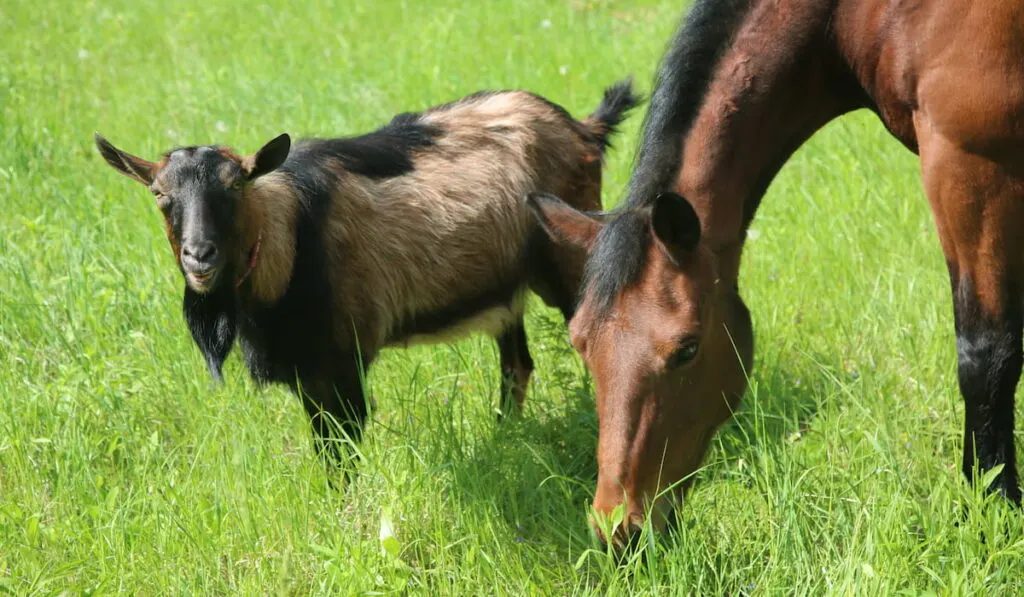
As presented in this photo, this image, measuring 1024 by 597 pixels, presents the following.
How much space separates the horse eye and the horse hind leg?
0.93 metres

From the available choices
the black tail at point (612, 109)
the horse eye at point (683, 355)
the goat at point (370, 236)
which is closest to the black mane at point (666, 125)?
the horse eye at point (683, 355)

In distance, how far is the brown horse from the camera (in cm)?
335

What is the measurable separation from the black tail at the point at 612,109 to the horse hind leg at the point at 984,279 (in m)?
2.33

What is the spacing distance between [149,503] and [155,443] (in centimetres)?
39

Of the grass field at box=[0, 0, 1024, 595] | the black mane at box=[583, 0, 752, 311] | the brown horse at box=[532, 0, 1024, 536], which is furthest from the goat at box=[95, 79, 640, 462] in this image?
the brown horse at box=[532, 0, 1024, 536]

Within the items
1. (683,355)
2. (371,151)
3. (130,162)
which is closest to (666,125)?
(683,355)

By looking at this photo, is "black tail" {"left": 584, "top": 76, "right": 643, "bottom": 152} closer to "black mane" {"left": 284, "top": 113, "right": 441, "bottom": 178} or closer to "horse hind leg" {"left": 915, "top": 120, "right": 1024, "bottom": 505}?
A: "black mane" {"left": 284, "top": 113, "right": 441, "bottom": 178}

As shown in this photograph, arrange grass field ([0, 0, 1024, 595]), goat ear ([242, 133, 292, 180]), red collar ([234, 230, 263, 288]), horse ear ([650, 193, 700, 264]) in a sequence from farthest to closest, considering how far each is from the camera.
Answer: red collar ([234, 230, 263, 288]) → goat ear ([242, 133, 292, 180]) → grass field ([0, 0, 1024, 595]) → horse ear ([650, 193, 700, 264])

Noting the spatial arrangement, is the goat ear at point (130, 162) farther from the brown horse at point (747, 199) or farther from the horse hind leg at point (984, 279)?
the horse hind leg at point (984, 279)

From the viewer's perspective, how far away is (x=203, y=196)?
13.1ft

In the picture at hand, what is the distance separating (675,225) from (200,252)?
172 cm

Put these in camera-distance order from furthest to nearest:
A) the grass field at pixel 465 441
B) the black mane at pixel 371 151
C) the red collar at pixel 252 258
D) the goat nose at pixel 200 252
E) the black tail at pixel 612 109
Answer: the black tail at pixel 612 109 < the black mane at pixel 371 151 < the red collar at pixel 252 258 < the goat nose at pixel 200 252 < the grass field at pixel 465 441

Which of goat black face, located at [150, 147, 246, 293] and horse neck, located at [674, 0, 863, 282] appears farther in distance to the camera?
goat black face, located at [150, 147, 246, 293]

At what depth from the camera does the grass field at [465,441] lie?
3539mm
